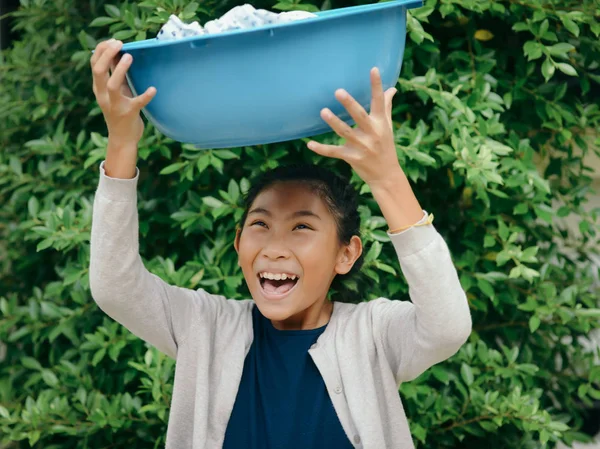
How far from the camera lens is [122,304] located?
1.67 meters

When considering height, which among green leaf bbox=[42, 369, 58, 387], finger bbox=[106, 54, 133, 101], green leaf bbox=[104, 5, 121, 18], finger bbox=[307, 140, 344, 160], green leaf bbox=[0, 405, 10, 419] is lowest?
green leaf bbox=[0, 405, 10, 419]

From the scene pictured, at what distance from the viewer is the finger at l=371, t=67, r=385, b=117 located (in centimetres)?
141

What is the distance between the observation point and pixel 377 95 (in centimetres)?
143

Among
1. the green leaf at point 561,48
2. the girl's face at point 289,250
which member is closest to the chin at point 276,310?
the girl's face at point 289,250

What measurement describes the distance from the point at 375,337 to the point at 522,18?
53.3 inches

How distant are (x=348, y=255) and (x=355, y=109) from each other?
52 cm

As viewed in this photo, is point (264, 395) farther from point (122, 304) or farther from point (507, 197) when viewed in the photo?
point (507, 197)

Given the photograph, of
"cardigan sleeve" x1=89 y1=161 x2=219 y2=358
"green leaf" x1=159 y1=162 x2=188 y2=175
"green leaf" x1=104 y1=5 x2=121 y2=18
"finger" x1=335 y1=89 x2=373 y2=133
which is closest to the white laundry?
"finger" x1=335 y1=89 x2=373 y2=133

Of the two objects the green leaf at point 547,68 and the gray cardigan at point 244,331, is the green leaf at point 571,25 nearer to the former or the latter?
the green leaf at point 547,68

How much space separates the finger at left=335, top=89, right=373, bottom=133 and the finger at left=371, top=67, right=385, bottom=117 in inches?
0.7

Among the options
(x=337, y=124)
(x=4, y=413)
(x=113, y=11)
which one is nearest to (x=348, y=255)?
(x=337, y=124)

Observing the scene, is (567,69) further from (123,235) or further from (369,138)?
(123,235)

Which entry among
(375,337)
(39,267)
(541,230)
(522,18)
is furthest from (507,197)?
(39,267)

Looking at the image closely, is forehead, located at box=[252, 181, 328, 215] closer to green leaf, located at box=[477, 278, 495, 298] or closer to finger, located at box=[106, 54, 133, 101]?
finger, located at box=[106, 54, 133, 101]
